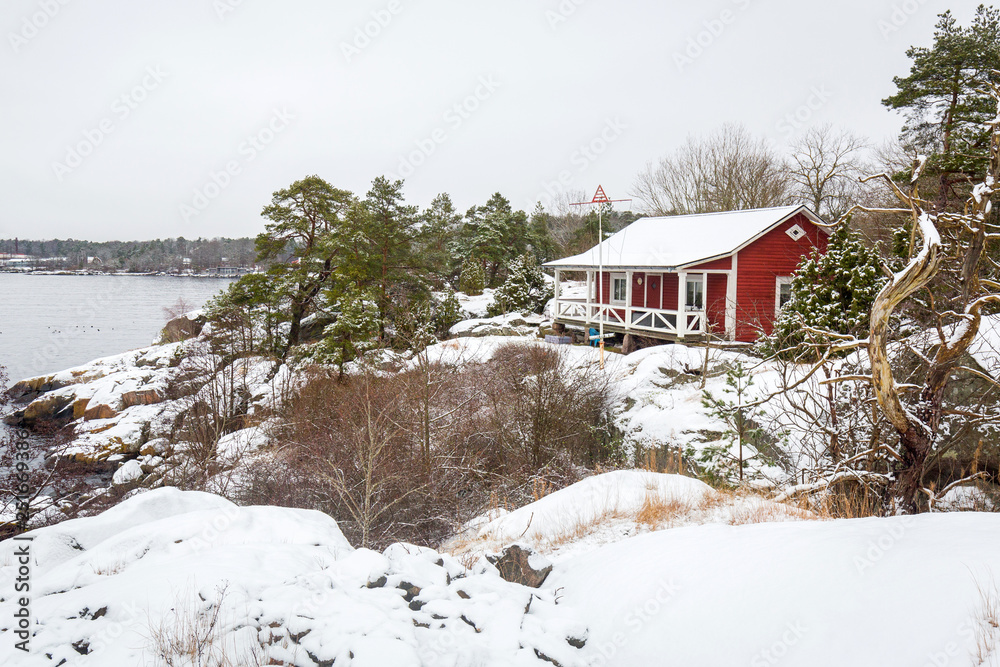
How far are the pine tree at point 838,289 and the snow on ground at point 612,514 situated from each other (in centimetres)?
741

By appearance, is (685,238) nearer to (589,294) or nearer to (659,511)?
(589,294)

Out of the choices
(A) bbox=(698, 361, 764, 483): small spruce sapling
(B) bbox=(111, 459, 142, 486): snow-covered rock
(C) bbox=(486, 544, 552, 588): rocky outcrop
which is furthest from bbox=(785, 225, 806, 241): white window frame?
(B) bbox=(111, 459, 142, 486): snow-covered rock

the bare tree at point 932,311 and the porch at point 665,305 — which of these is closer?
the bare tree at point 932,311

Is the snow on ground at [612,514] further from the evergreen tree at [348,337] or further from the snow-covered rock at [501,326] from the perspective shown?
the snow-covered rock at [501,326]

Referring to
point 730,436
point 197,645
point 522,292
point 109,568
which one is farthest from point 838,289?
point 522,292

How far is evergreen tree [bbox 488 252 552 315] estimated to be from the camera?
30.2 metres

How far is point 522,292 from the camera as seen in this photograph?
31062mm

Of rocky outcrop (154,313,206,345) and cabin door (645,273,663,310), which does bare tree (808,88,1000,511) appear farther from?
rocky outcrop (154,313,206,345)

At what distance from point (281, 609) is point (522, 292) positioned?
27.8 m

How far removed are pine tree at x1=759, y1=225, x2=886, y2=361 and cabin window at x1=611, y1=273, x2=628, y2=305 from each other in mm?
9997

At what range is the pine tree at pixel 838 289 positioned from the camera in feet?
42.3

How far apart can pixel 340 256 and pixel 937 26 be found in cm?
2393

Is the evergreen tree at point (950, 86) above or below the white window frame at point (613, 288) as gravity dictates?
above

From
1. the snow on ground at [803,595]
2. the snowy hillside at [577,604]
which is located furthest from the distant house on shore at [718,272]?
the snowy hillside at [577,604]
